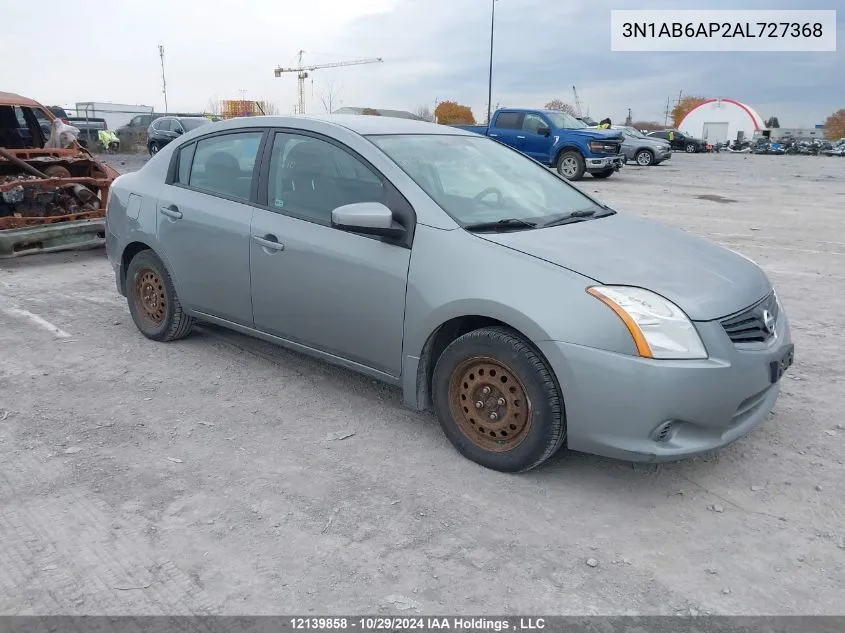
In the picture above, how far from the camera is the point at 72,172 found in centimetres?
899

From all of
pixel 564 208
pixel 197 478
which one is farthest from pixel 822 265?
pixel 197 478

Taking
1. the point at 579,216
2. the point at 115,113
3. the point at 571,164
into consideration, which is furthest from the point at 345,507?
the point at 115,113

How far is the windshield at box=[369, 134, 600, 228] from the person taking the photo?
375 cm

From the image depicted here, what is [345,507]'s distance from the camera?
311 cm

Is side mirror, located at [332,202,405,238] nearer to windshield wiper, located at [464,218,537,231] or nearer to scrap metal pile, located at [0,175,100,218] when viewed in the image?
windshield wiper, located at [464,218,537,231]

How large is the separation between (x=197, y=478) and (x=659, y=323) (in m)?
2.20

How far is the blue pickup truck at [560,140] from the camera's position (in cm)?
1888

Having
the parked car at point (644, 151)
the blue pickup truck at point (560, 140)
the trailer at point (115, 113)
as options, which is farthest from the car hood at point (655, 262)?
the trailer at point (115, 113)

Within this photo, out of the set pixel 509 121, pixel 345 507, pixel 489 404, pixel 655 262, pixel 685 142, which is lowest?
pixel 345 507

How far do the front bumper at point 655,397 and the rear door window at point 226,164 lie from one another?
7.59 feet

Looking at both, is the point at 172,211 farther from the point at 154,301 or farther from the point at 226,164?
the point at 154,301

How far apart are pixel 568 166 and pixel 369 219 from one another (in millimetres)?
16649

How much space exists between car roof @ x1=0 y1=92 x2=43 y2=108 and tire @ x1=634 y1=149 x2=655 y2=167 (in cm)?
2260

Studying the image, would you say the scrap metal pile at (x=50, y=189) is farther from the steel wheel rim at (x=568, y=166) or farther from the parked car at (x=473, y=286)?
the steel wheel rim at (x=568, y=166)
